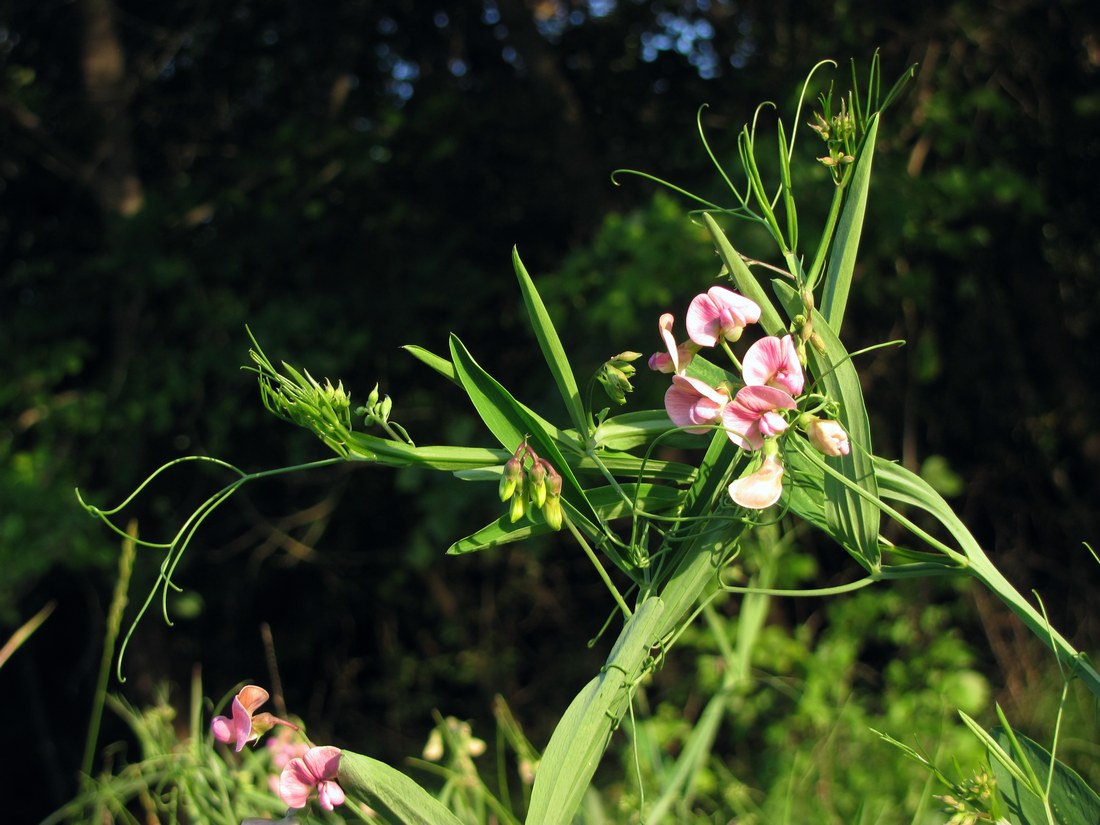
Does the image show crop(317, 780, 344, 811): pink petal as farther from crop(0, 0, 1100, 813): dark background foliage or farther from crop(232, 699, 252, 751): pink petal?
crop(0, 0, 1100, 813): dark background foliage

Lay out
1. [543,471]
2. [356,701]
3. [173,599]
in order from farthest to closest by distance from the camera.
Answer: [356,701] → [173,599] → [543,471]

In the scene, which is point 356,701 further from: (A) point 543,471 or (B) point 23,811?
(A) point 543,471

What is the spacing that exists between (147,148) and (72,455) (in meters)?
1.27

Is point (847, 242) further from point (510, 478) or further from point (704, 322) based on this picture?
point (510, 478)

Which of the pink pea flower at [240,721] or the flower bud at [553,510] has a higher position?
the flower bud at [553,510]

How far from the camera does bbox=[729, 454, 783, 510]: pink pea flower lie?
18.5 inches

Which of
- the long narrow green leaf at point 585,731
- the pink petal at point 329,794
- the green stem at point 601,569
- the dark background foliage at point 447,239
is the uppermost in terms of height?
the green stem at point 601,569

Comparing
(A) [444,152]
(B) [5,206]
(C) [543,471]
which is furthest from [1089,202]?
(B) [5,206]

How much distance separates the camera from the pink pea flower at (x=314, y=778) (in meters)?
0.56

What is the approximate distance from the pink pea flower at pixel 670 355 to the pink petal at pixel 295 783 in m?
0.27

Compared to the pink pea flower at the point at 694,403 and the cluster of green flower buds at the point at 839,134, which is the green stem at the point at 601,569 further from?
the cluster of green flower buds at the point at 839,134

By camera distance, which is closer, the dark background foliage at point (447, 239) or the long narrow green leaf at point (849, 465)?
the long narrow green leaf at point (849, 465)

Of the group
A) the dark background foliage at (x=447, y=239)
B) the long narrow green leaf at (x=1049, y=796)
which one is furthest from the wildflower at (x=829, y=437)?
the dark background foliage at (x=447, y=239)

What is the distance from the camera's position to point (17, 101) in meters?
3.75
